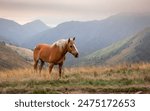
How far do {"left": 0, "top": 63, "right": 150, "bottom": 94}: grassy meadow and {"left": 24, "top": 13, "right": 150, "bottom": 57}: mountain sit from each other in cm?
38

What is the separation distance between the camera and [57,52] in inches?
364

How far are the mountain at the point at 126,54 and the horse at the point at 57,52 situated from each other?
29 cm

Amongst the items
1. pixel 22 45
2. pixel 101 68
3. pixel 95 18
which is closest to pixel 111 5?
pixel 95 18

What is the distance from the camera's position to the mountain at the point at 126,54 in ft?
31.2

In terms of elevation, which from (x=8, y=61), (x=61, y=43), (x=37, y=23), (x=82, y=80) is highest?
(x=37, y=23)

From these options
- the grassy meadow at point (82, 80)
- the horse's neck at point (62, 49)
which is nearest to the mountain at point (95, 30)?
the horse's neck at point (62, 49)

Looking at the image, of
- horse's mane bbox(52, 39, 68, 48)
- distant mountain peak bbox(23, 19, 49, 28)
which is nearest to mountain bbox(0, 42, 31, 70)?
distant mountain peak bbox(23, 19, 49, 28)

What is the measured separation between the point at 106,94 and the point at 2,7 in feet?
6.99

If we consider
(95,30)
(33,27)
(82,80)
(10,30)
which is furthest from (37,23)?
(82,80)

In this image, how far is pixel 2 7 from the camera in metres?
9.28

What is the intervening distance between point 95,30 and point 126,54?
26.8 inches

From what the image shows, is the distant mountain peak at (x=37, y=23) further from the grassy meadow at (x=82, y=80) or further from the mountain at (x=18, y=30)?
the grassy meadow at (x=82, y=80)

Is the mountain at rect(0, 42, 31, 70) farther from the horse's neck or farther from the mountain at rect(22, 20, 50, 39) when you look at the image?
the horse's neck

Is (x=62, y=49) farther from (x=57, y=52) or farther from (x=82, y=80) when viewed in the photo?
(x=82, y=80)
